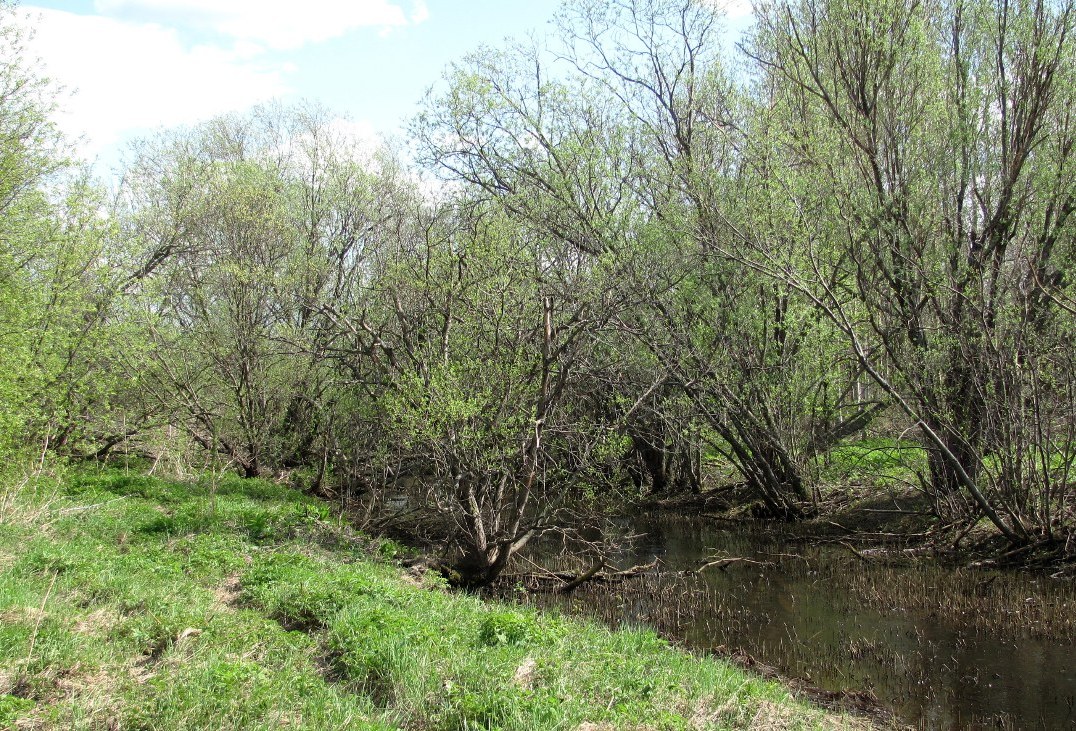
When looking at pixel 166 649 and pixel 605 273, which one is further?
pixel 605 273

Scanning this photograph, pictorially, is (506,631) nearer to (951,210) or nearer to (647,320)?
(647,320)

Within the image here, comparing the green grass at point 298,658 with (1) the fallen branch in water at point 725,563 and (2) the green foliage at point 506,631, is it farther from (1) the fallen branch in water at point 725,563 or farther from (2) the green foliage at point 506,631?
(1) the fallen branch in water at point 725,563

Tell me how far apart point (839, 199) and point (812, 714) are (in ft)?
30.7

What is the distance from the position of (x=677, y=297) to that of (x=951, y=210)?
17.0ft

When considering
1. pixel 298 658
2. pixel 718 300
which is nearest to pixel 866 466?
pixel 718 300

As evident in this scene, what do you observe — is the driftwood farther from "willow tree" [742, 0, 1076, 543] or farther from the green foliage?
"willow tree" [742, 0, 1076, 543]

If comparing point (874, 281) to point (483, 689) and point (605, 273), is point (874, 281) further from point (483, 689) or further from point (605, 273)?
point (483, 689)

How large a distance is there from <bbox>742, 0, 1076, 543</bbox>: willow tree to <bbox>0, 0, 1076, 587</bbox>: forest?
0.22 ft

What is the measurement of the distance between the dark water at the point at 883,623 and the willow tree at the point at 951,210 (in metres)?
2.28

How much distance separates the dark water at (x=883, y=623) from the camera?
7.28 m

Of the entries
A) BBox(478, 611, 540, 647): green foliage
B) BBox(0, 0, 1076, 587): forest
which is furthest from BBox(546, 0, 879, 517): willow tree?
BBox(478, 611, 540, 647): green foliage

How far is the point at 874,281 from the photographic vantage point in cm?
1345

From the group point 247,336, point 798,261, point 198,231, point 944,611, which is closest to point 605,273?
point 798,261

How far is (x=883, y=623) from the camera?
9516 millimetres
